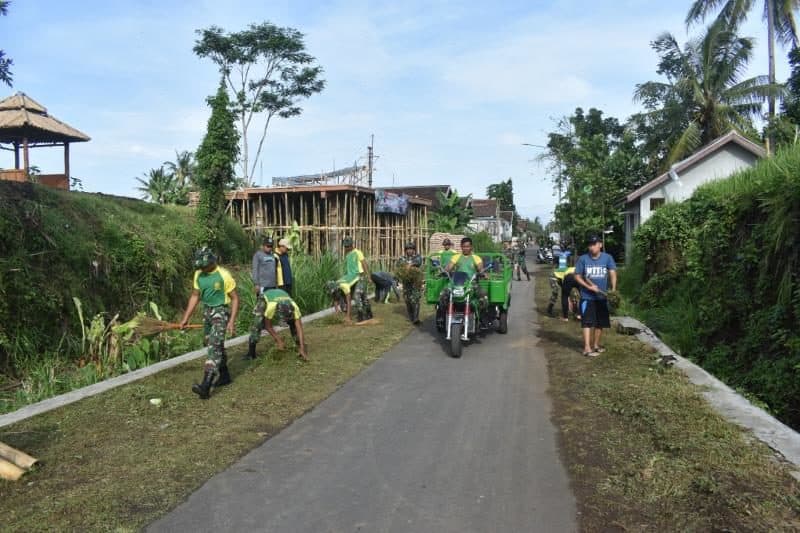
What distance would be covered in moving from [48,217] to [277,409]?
7656mm

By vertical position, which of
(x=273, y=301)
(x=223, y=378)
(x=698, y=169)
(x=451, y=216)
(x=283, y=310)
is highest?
(x=698, y=169)

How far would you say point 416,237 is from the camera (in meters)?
28.9

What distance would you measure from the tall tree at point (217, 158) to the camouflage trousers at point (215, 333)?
10712mm

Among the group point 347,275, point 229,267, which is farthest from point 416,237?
point 347,275

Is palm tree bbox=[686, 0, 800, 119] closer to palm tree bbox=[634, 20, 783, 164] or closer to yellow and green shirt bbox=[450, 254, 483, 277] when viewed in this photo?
palm tree bbox=[634, 20, 783, 164]

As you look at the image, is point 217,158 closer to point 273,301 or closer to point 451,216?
point 273,301

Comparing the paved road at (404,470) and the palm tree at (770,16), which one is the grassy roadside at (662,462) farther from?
the palm tree at (770,16)

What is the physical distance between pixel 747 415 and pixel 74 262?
1116 cm

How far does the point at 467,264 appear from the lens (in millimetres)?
10523

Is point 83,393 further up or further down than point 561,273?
further down

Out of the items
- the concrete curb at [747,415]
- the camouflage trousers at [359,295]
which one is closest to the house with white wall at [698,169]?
the camouflage trousers at [359,295]

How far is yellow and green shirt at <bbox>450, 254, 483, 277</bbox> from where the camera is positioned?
34.2ft

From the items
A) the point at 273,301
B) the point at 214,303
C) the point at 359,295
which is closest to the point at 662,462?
the point at 214,303

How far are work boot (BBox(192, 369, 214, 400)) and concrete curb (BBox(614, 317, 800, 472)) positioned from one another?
526 cm
